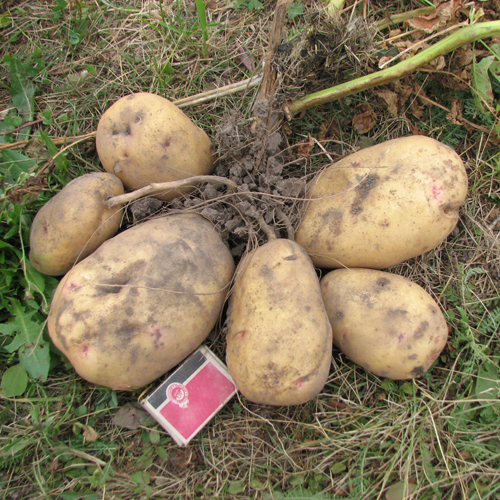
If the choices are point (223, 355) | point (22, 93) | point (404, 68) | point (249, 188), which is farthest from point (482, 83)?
point (22, 93)

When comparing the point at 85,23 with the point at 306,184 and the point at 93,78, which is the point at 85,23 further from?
the point at 306,184

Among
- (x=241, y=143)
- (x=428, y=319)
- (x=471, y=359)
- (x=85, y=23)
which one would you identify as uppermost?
(x=85, y=23)

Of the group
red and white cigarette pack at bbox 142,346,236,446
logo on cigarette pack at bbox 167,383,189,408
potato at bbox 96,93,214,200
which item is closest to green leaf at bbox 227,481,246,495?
red and white cigarette pack at bbox 142,346,236,446

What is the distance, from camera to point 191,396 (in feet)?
5.81

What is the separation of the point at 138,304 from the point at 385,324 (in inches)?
39.6

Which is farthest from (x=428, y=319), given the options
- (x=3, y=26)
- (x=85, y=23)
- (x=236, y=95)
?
(x=3, y=26)

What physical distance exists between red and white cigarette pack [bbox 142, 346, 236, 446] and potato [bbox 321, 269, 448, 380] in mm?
554

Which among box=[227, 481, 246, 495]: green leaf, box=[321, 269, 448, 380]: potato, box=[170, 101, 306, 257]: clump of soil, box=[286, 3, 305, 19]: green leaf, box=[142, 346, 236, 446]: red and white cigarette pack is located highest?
box=[286, 3, 305, 19]: green leaf

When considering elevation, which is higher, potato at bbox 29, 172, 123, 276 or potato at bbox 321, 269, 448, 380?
potato at bbox 29, 172, 123, 276

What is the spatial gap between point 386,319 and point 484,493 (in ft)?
2.47

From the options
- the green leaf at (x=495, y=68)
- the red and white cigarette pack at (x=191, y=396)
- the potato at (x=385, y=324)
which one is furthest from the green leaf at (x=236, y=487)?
the green leaf at (x=495, y=68)

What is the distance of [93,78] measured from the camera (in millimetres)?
2332

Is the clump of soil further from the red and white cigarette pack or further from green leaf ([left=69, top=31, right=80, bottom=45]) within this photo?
green leaf ([left=69, top=31, right=80, bottom=45])

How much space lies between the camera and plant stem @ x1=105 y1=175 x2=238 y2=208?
173 centimetres
